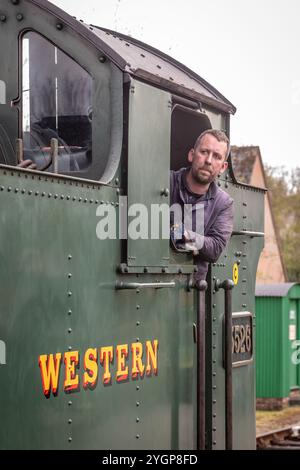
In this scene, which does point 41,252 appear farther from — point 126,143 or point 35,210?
point 126,143

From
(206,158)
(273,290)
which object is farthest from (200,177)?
(273,290)

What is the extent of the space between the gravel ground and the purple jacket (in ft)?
23.6

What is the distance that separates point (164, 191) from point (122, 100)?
2.02ft

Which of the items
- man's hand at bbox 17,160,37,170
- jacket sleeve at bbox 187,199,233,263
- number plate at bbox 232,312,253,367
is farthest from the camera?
number plate at bbox 232,312,253,367

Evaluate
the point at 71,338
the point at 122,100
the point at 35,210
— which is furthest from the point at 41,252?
the point at 122,100

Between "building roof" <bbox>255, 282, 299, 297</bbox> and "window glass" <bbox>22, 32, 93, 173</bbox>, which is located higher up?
"window glass" <bbox>22, 32, 93, 173</bbox>

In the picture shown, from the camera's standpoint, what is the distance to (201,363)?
222 inches

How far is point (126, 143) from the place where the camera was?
505 centimetres

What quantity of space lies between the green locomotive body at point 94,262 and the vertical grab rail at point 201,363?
0.10 feet

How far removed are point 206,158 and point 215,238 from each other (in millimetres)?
469

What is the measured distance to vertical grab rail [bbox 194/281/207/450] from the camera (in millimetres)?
5570

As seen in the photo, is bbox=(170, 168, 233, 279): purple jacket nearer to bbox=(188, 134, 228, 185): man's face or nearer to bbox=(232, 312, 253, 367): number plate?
bbox=(188, 134, 228, 185): man's face

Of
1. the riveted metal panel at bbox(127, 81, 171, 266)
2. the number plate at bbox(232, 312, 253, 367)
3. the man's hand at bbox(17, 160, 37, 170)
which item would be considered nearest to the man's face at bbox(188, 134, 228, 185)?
the riveted metal panel at bbox(127, 81, 171, 266)

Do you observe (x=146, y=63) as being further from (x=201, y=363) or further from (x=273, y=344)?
(x=273, y=344)
